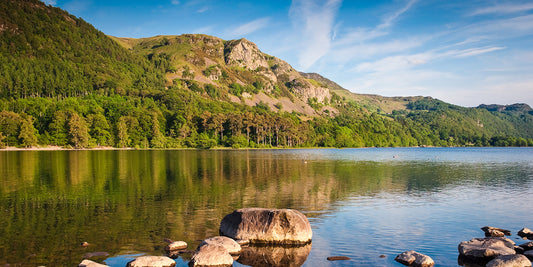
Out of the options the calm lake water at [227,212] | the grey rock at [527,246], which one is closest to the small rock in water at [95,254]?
the calm lake water at [227,212]

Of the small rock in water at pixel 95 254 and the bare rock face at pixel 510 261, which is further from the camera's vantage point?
the small rock in water at pixel 95 254

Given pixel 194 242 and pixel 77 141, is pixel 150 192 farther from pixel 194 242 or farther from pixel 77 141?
pixel 77 141

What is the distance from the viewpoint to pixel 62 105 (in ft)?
644

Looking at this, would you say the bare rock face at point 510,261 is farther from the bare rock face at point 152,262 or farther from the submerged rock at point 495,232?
the bare rock face at point 152,262

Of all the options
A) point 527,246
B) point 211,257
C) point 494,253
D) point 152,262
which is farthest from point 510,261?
point 152,262

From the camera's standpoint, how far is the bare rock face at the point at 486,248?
58.3ft

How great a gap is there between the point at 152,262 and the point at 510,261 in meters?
16.7

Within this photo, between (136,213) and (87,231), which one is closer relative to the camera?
(87,231)

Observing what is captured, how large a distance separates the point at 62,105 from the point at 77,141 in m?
41.9

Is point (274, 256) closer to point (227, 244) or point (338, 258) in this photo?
point (227, 244)

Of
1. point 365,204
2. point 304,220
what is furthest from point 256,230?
point 365,204

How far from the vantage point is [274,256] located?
18406mm

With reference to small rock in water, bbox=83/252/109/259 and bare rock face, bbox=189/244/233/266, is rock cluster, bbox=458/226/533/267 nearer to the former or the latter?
bare rock face, bbox=189/244/233/266

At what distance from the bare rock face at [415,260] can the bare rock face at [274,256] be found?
4.88 m
